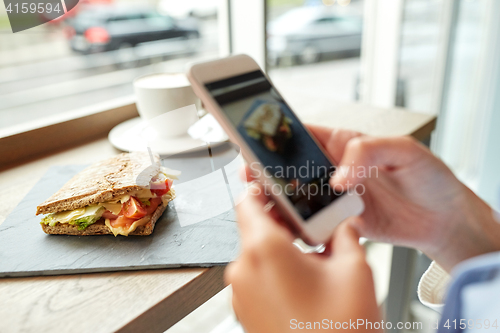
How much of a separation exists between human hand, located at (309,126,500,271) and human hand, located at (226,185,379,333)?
0.56ft

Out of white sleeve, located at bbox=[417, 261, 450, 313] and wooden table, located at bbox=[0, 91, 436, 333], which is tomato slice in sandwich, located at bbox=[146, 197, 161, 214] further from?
white sleeve, located at bbox=[417, 261, 450, 313]

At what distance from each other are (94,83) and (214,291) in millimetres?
1807

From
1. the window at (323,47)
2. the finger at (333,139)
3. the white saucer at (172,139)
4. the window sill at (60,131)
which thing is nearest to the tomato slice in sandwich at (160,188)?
the white saucer at (172,139)

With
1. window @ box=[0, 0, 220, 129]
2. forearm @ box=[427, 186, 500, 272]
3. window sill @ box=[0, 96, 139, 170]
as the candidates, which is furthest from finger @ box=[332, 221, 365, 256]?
window @ box=[0, 0, 220, 129]

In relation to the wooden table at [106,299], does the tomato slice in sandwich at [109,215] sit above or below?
above

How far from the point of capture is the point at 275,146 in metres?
Answer: 0.44

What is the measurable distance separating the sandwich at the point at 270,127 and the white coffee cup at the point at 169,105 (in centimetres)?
28

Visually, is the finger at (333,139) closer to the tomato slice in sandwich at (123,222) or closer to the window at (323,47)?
the tomato slice in sandwich at (123,222)

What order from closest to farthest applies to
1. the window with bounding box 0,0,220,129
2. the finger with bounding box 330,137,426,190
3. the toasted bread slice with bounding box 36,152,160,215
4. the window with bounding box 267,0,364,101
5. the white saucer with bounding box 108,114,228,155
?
the finger with bounding box 330,137,426,190, the toasted bread slice with bounding box 36,152,160,215, the white saucer with bounding box 108,114,228,155, the window with bounding box 0,0,220,129, the window with bounding box 267,0,364,101

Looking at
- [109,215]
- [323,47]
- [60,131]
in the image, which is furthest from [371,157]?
[323,47]

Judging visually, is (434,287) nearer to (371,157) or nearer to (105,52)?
(371,157)

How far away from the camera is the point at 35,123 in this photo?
796mm

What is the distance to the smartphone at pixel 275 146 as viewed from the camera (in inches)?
16.1

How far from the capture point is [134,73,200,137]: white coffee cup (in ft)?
2.32
